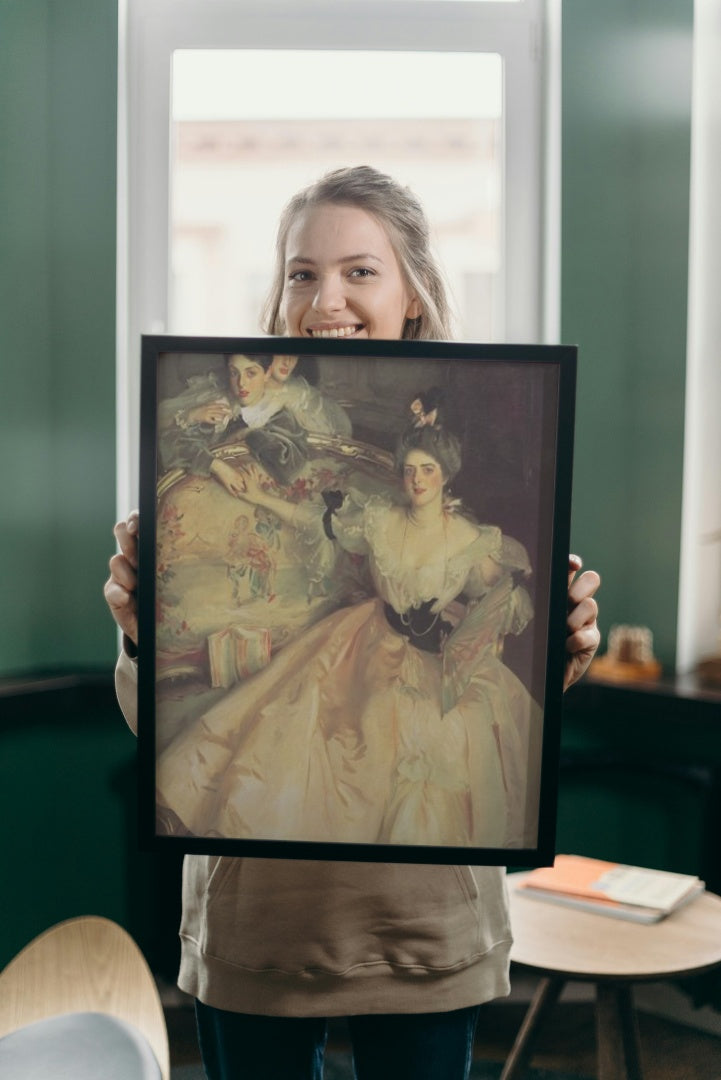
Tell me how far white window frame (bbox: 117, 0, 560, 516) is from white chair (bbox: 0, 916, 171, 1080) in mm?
1723

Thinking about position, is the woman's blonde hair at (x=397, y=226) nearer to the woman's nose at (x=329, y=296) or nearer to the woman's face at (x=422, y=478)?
the woman's nose at (x=329, y=296)

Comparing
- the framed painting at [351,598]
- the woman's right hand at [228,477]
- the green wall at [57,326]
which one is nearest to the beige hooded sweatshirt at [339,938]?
the framed painting at [351,598]

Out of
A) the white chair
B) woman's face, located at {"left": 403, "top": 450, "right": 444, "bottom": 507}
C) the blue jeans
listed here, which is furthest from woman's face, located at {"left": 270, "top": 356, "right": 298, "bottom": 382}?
the blue jeans

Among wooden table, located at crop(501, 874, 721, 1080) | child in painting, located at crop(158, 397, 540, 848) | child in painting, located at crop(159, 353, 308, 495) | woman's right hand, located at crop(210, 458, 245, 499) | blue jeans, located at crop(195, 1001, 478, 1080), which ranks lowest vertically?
wooden table, located at crop(501, 874, 721, 1080)

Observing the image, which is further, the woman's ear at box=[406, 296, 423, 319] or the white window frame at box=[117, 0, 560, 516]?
the white window frame at box=[117, 0, 560, 516]

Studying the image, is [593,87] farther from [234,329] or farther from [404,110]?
[234,329]

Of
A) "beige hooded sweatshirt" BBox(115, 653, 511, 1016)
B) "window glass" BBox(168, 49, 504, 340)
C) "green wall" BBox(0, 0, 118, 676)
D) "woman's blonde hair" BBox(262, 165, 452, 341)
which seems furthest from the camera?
"window glass" BBox(168, 49, 504, 340)

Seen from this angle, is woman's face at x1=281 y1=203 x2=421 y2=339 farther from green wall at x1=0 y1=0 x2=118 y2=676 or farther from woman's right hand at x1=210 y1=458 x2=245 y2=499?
green wall at x1=0 y1=0 x2=118 y2=676

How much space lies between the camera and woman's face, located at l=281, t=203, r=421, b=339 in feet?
3.67

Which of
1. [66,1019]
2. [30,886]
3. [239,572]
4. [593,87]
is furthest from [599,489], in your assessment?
[66,1019]

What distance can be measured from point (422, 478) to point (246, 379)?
18 centimetres

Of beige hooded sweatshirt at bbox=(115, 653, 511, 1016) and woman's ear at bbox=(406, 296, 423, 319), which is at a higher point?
woman's ear at bbox=(406, 296, 423, 319)

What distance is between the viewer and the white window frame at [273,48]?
8.35 ft

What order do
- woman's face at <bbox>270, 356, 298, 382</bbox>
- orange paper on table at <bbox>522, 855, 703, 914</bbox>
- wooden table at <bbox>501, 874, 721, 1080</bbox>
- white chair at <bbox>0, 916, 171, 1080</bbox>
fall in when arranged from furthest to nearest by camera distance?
orange paper on table at <bbox>522, 855, 703, 914</bbox> < wooden table at <bbox>501, 874, 721, 1080</bbox> < woman's face at <bbox>270, 356, 298, 382</bbox> < white chair at <bbox>0, 916, 171, 1080</bbox>
